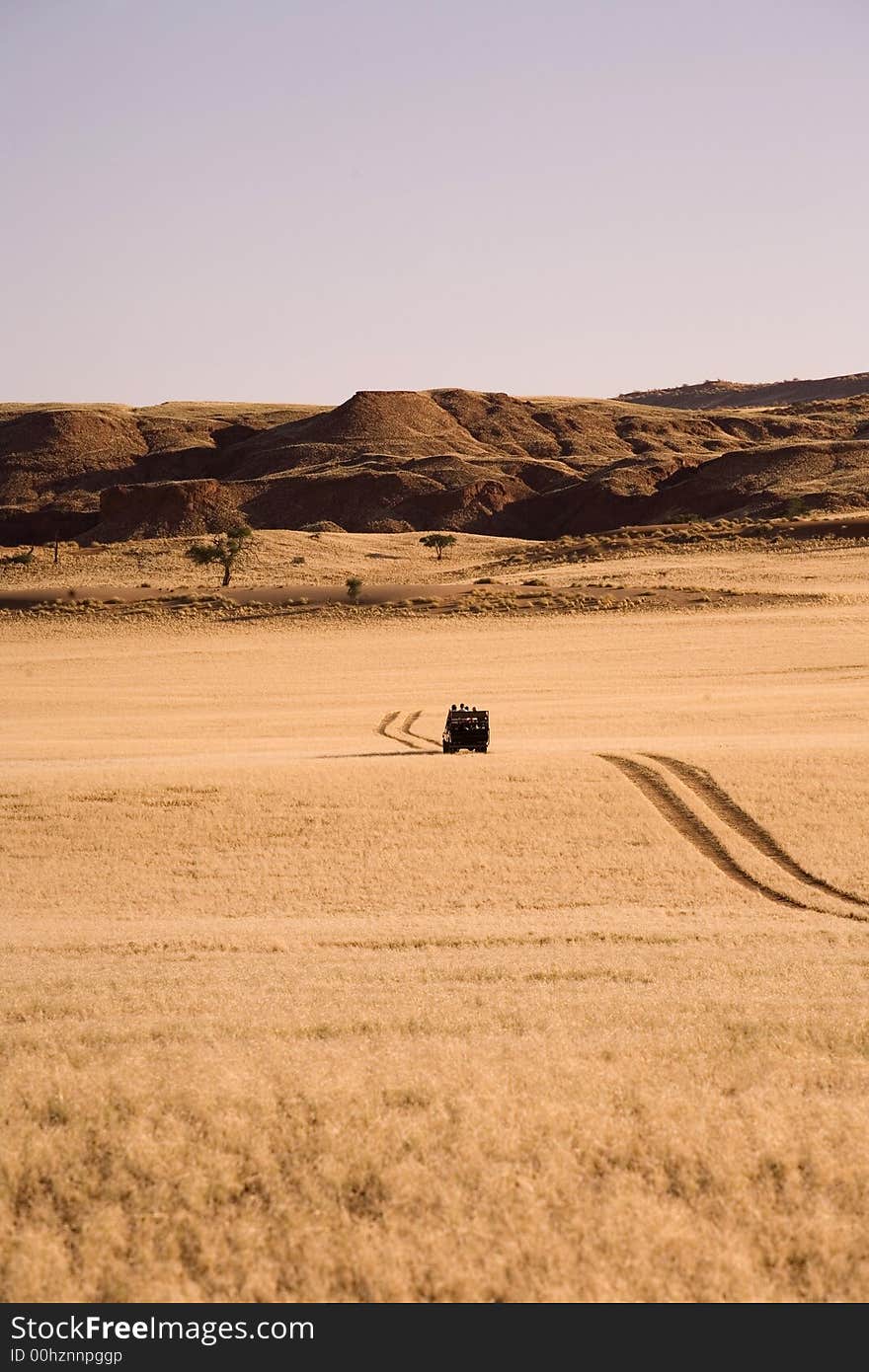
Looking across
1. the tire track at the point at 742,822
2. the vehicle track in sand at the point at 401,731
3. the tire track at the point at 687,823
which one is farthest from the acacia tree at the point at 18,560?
the tire track at the point at 742,822

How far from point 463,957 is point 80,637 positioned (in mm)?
52281

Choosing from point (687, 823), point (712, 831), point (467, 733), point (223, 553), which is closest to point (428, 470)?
point (223, 553)

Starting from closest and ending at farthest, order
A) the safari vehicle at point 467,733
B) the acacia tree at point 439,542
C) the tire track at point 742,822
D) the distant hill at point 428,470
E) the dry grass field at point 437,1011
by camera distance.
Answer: the dry grass field at point 437,1011
the tire track at point 742,822
the safari vehicle at point 467,733
the acacia tree at point 439,542
the distant hill at point 428,470

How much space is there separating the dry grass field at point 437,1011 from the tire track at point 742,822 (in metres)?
Answer: 0.11

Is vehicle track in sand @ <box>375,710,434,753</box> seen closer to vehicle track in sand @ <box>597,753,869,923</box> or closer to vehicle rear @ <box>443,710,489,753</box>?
vehicle rear @ <box>443,710,489,753</box>

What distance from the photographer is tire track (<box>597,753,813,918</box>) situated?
19.7 metres

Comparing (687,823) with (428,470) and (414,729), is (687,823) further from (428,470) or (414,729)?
(428,470)

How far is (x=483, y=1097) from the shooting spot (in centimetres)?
837

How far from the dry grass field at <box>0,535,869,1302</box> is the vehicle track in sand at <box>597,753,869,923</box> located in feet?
0.28

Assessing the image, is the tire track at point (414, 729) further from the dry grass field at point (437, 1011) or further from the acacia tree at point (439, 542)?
the acacia tree at point (439, 542)

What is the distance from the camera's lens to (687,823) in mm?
23562

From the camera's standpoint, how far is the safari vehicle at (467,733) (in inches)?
1155
